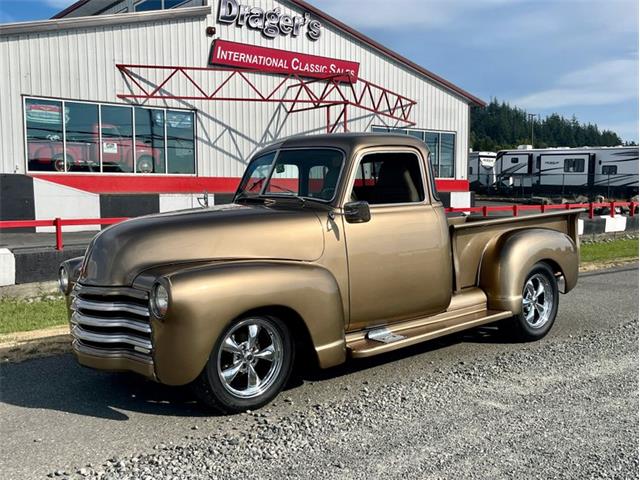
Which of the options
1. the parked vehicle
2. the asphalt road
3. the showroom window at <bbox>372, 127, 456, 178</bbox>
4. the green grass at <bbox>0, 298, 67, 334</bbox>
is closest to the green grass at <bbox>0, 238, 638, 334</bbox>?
the green grass at <bbox>0, 298, 67, 334</bbox>

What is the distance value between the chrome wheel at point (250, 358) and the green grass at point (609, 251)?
10092 mm

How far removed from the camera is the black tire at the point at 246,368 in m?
→ 4.25

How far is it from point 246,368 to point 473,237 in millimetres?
2842

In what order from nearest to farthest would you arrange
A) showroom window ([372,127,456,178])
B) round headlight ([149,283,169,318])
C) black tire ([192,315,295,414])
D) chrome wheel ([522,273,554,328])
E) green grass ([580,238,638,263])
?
round headlight ([149,283,169,318]) < black tire ([192,315,295,414]) < chrome wheel ([522,273,554,328]) < green grass ([580,238,638,263]) < showroom window ([372,127,456,178])

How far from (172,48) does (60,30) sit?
3.25m

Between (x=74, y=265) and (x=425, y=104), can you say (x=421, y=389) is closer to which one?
(x=74, y=265)

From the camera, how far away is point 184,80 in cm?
1878

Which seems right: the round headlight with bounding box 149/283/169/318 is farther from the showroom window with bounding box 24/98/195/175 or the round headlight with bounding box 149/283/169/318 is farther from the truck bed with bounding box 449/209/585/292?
the showroom window with bounding box 24/98/195/175

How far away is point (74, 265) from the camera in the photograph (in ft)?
17.0

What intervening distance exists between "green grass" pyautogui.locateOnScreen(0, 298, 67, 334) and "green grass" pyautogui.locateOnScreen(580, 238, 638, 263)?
10.1 meters

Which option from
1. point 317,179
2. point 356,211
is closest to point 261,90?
point 317,179

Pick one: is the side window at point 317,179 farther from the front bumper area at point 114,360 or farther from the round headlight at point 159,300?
the front bumper area at point 114,360

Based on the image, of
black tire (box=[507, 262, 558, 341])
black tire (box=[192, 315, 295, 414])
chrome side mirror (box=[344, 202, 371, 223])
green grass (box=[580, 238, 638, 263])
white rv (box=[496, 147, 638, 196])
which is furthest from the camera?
white rv (box=[496, 147, 638, 196])

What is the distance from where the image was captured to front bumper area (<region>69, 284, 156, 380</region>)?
163 inches
